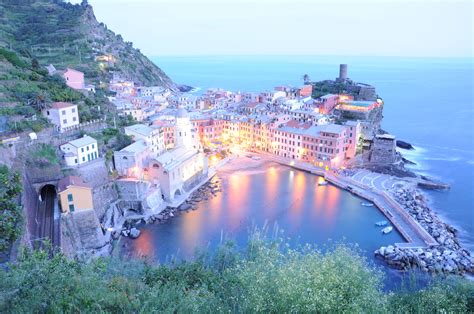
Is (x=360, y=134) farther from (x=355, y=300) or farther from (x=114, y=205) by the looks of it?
(x=355, y=300)

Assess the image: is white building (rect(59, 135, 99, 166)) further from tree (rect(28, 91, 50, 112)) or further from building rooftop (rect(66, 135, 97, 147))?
tree (rect(28, 91, 50, 112))

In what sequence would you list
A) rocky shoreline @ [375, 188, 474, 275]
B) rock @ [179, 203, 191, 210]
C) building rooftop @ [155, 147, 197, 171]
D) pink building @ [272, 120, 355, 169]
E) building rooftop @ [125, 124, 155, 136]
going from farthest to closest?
1. pink building @ [272, 120, 355, 169]
2. building rooftop @ [125, 124, 155, 136]
3. building rooftop @ [155, 147, 197, 171]
4. rock @ [179, 203, 191, 210]
5. rocky shoreline @ [375, 188, 474, 275]

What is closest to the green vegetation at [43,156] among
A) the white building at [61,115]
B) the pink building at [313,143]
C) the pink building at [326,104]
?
the white building at [61,115]

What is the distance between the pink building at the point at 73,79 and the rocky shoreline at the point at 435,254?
34.6m

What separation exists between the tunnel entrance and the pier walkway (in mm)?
20955

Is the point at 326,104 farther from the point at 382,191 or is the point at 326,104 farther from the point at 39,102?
the point at 39,102

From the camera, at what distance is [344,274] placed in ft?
31.4

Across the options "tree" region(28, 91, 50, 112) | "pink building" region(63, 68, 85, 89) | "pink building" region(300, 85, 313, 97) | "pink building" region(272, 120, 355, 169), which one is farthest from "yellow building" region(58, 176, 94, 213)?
"pink building" region(300, 85, 313, 97)

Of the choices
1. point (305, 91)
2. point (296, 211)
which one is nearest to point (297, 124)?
point (296, 211)

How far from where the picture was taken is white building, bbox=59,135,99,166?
77.3 ft

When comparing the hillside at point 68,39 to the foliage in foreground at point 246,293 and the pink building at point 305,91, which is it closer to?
the pink building at point 305,91

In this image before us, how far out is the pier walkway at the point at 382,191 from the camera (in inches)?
895

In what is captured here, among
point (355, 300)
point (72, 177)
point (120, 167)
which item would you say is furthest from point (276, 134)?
point (355, 300)

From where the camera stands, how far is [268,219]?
26047 millimetres
